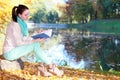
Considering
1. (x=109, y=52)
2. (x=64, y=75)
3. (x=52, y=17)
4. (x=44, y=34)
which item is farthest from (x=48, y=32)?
(x=109, y=52)

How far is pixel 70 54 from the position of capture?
3.36 m

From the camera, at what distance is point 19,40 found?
10.4ft

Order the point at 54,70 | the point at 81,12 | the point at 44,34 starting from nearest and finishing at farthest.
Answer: the point at 44,34
the point at 54,70
the point at 81,12

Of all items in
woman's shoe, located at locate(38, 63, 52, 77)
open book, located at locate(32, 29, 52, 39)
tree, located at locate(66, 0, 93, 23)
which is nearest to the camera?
open book, located at locate(32, 29, 52, 39)

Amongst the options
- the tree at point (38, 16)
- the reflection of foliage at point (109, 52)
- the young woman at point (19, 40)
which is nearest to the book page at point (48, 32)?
the young woman at point (19, 40)

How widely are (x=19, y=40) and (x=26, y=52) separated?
0.14m

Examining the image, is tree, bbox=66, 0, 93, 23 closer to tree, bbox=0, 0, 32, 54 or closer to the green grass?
the green grass

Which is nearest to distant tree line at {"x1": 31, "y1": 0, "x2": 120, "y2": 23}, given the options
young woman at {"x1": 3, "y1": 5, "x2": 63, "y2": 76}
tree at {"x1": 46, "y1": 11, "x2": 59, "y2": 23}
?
tree at {"x1": 46, "y1": 11, "x2": 59, "y2": 23}

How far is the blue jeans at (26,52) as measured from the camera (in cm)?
318

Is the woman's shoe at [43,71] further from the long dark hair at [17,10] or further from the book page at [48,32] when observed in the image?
the long dark hair at [17,10]

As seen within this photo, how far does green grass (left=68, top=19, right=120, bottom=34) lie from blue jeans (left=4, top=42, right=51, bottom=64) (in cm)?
42

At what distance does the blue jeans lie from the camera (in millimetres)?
3180

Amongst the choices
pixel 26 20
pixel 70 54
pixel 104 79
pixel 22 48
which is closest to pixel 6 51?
pixel 22 48

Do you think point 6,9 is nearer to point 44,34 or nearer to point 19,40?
point 19,40
